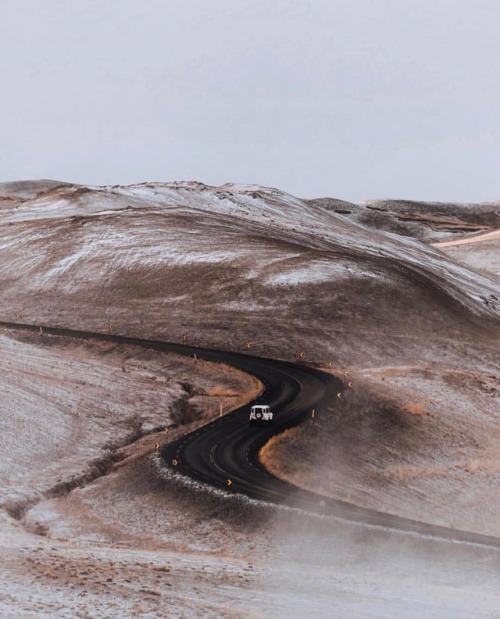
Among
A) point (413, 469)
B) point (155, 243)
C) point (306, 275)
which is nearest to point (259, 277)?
point (306, 275)

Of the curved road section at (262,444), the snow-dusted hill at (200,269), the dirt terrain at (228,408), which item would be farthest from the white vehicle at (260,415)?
the snow-dusted hill at (200,269)

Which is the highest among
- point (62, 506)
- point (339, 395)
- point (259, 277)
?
point (259, 277)

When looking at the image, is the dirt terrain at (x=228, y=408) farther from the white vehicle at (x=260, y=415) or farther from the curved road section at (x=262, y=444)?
the white vehicle at (x=260, y=415)

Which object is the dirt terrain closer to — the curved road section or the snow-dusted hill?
the snow-dusted hill

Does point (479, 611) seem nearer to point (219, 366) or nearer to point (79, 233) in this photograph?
point (219, 366)

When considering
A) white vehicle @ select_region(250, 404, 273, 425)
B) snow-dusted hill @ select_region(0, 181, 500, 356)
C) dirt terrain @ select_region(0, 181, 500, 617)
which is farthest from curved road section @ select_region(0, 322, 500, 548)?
snow-dusted hill @ select_region(0, 181, 500, 356)

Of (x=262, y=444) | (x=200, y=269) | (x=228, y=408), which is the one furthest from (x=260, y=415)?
(x=200, y=269)

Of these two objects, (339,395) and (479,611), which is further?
(339,395)
